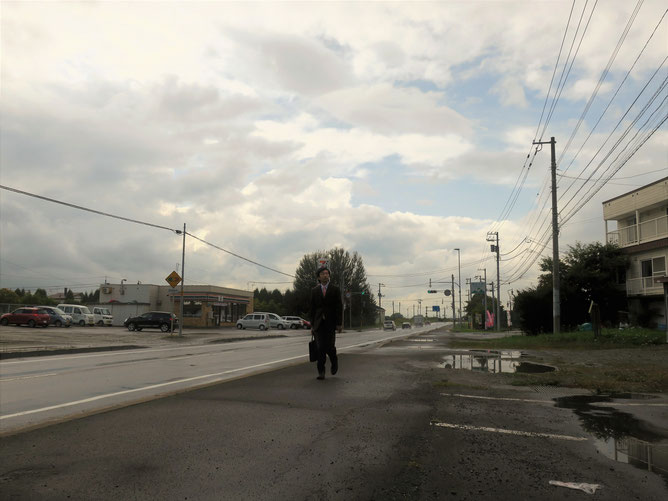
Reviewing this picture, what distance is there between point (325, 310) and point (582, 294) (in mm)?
28436

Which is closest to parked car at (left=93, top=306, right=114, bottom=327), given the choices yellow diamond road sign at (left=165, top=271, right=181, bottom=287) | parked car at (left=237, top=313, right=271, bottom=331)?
parked car at (left=237, top=313, right=271, bottom=331)

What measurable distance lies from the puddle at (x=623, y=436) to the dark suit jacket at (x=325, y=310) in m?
3.46

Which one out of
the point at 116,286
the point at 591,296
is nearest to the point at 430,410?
the point at 591,296

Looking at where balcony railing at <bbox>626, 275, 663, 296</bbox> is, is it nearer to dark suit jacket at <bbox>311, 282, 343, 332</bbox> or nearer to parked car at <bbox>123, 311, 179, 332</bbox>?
dark suit jacket at <bbox>311, 282, 343, 332</bbox>

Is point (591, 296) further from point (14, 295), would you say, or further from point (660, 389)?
point (14, 295)

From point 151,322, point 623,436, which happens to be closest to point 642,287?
point 623,436

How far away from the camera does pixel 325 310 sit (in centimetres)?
793

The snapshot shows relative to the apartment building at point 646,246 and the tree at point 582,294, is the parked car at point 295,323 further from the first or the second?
the apartment building at point 646,246

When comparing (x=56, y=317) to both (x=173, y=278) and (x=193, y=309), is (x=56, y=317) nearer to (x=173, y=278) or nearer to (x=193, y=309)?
(x=173, y=278)

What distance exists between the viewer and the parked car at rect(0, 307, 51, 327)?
38188mm

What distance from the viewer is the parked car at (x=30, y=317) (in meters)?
38.2

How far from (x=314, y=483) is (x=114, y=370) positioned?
9057 mm

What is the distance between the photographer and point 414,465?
3.57 metres

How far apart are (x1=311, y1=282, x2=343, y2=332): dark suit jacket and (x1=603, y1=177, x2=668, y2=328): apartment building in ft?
87.7
